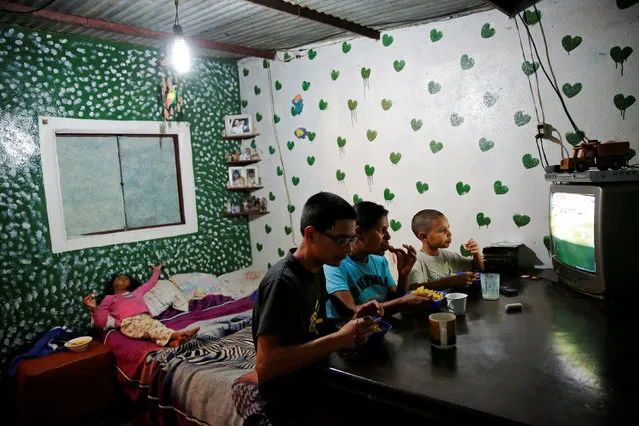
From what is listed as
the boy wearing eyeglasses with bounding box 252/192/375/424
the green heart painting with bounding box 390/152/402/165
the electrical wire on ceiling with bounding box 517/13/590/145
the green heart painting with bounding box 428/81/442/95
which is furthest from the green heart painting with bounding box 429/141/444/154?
the boy wearing eyeglasses with bounding box 252/192/375/424

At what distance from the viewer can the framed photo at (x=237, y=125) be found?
509 cm

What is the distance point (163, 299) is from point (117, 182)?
1244 mm

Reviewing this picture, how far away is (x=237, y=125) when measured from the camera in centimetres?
512

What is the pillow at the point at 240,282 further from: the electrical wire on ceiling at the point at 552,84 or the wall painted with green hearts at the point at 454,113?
the electrical wire on ceiling at the point at 552,84

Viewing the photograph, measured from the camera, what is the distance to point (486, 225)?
3621 mm

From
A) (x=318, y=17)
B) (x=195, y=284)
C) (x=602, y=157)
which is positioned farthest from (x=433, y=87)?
(x=195, y=284)

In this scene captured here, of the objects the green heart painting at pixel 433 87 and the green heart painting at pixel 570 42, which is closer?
the green heart painting at pixel 570 42

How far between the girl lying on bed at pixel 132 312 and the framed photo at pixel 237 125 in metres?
1.72

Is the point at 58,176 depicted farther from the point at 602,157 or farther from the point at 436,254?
the point at 602,157

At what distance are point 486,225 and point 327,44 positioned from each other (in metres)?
2.35

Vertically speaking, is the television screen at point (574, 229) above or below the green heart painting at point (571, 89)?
below

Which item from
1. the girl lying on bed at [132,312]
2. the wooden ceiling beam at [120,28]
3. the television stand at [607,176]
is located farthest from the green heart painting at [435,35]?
the girl lying on bed at [132,312]

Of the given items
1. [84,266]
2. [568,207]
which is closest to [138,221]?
[84,266]

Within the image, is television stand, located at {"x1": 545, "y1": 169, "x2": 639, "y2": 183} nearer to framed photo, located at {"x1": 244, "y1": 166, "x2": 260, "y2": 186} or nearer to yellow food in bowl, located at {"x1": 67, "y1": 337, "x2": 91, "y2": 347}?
framed photo, located at {"x1": 244, "y1": 166, "x2": 260, "y2": 186}
